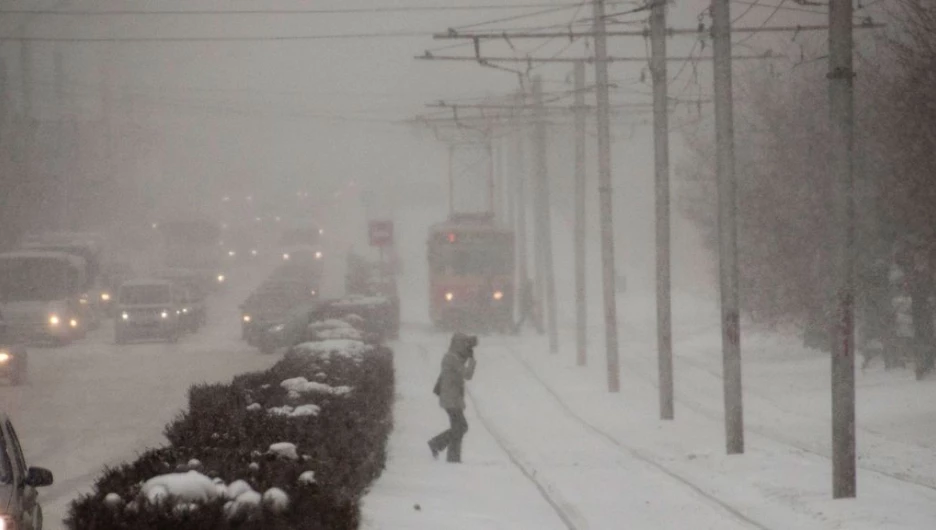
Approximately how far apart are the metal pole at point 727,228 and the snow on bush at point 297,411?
803 centimetres

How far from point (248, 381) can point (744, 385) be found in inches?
724

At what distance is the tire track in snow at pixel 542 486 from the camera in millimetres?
14383

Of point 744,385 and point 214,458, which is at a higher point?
point 214,458

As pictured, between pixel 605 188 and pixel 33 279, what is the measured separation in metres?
→ 25.2

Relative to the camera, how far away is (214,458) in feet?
32.3

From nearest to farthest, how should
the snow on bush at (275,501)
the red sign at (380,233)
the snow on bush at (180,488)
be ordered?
the snow on bush at (180,488) → the snow on bush at (275,501) → the red sign at (380,233)

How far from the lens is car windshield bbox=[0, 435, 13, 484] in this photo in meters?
11.0

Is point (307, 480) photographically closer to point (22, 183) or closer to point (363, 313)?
point (363, 313)

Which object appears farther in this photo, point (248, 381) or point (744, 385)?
point (744, 385)

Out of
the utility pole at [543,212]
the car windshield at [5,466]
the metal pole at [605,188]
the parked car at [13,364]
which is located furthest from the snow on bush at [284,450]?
the utility pole at [543,212]

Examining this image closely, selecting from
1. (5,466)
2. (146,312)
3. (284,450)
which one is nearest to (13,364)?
(146,312)

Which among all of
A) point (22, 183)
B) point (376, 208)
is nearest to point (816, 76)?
point (22, 183)

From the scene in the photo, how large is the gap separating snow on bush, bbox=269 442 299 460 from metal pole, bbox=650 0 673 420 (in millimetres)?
13689

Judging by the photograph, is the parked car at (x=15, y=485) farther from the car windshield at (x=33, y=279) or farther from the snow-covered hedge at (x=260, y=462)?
the car windshield at (x=33, y=279)
